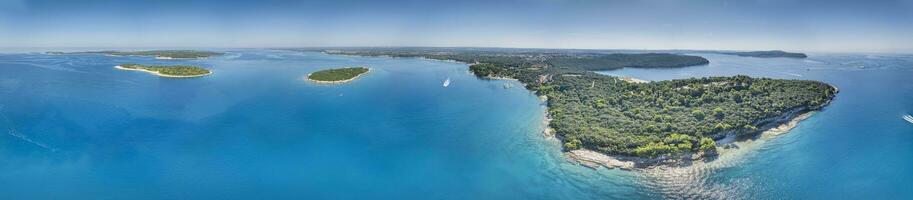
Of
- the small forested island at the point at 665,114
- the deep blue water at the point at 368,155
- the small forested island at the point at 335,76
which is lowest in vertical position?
the deep blue water at the point at 368,155

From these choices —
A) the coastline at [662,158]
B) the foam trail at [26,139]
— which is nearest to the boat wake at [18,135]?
the foam trail at [26,139]

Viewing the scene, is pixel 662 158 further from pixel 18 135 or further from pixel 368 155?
pixel 18 135

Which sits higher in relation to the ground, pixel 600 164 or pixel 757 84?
pixel 757 84

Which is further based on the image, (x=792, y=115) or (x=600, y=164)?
(x=792, y=115)

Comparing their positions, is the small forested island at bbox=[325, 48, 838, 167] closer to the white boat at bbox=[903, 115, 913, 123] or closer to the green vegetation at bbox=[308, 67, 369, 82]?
the white boat at bbox=[903, 115, 913, 123]

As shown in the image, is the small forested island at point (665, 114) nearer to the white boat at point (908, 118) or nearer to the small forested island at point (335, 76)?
the white boat at point (908, 118)

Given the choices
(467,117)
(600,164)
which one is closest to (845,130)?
(600,164)

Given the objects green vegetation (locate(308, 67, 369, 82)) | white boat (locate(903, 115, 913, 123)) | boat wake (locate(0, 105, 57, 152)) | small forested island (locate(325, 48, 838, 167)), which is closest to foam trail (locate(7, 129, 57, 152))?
boat wake (locate(0, 105, 57, 152))

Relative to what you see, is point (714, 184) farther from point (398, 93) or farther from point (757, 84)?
point (398, 93)

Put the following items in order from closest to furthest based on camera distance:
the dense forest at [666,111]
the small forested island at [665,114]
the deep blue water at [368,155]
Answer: the deep blue water at [368,155] < the small forested island at [665,114] < the dense forest at [666,111]
